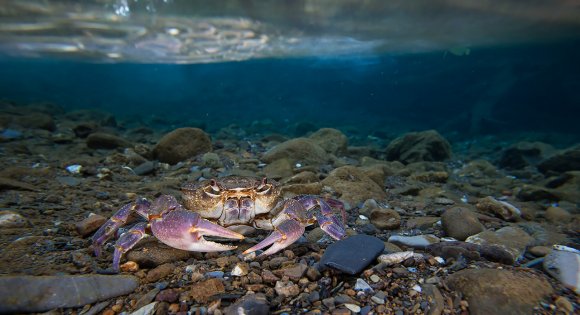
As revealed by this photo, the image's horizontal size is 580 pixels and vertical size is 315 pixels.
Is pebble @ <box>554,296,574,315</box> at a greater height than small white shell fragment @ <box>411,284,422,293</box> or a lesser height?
greater

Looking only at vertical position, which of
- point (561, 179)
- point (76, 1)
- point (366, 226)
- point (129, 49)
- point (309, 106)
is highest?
point (76, 1)

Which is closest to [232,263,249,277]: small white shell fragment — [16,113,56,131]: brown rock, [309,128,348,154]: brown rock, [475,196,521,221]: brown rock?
[475,196,521,221]: brown rock

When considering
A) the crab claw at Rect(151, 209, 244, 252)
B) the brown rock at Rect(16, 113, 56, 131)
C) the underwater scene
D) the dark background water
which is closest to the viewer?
the underwater scene

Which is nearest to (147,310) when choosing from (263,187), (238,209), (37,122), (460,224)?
(238,209)

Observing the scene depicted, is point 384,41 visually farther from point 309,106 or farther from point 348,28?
point 309,106

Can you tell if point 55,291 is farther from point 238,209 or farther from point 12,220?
point 12,220

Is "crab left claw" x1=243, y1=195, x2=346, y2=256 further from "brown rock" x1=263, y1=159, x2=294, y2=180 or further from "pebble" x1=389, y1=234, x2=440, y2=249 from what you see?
"brown rock" x1=263, y1=159, x2=294, y2=180

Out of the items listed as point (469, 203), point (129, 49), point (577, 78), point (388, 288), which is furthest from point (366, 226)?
point (577, 78)
